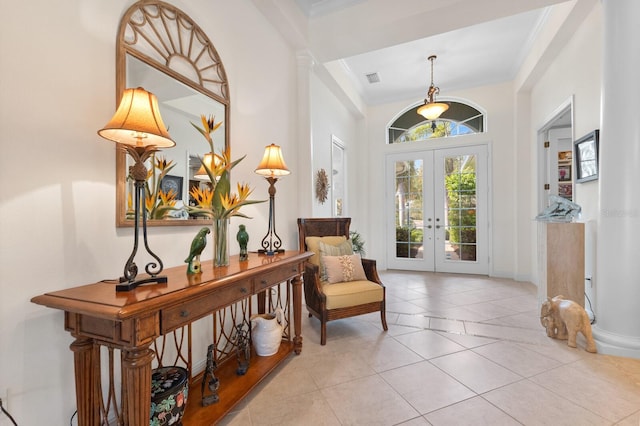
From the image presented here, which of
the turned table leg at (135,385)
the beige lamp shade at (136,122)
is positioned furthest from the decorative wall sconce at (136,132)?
the turned table leg at (135,385)

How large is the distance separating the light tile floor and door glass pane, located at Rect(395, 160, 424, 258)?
8.41 feet

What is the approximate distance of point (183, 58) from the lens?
188 centimetres

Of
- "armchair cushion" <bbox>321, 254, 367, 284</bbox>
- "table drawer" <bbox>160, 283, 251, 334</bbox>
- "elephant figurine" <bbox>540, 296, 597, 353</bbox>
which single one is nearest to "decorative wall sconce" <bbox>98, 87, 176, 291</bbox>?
"table drawer" <bbox>160, 283, 251, 334</bbox>

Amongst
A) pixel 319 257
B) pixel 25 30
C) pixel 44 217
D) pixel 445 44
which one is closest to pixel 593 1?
pixel 445 44

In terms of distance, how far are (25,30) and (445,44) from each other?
14.0 ft

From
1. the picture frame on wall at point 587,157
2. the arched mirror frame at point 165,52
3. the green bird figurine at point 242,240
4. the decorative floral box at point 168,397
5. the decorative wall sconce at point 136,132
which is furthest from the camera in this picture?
the picture frame on wall at point 587,157

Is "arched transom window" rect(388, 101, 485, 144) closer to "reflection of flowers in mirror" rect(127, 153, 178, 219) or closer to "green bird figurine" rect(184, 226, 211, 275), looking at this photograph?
"reflection of flowers in mirror" rect(127, 153, 178, 219)

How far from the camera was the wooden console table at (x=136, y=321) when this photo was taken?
1.05 m

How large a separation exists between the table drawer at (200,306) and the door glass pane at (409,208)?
4.52m

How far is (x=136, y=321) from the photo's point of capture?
1049mm

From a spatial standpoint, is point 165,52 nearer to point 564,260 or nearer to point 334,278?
point 334,278

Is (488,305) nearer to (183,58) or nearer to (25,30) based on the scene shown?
(183,58)

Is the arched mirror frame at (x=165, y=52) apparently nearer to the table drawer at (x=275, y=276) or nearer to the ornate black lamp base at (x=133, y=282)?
the ornate black lamp base at (x=133, y=282)

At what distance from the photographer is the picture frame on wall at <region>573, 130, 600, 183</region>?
2793 millimetres
